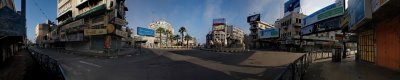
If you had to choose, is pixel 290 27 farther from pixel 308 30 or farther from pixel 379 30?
pixel 379 30

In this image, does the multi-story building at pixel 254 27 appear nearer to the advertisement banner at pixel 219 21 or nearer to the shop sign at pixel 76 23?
the advertisement banner at pixel 219 21

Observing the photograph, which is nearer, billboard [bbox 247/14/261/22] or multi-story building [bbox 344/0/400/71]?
multi-story building [bbox 344/0/400/71]

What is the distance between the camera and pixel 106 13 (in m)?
34.3

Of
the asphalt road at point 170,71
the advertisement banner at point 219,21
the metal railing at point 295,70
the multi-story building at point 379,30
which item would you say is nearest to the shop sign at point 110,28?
the asphalt road at point 170,71

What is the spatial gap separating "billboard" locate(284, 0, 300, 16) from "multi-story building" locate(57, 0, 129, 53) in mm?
38843

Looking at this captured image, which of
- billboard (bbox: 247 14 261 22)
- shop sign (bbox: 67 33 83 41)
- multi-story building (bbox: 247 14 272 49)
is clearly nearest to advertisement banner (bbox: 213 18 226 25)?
billboard (bbox: 247 14 261 22)

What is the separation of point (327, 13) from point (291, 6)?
20816mm

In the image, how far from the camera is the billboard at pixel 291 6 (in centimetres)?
5495

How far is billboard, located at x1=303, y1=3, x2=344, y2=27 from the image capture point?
3350 cm

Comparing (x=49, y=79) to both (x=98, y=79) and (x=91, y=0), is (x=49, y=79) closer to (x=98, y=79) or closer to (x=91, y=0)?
(x=98, y=79)

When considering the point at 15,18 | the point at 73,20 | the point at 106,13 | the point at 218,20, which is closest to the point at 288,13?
the point at 218,20

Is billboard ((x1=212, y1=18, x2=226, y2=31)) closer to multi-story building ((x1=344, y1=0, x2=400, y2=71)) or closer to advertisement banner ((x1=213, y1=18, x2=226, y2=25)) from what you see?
advertisement banner ((x1=213, y1=18, x2=226, y2=25))

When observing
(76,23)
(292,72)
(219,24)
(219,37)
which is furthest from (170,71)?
(219,37)

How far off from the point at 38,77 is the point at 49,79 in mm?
1051
